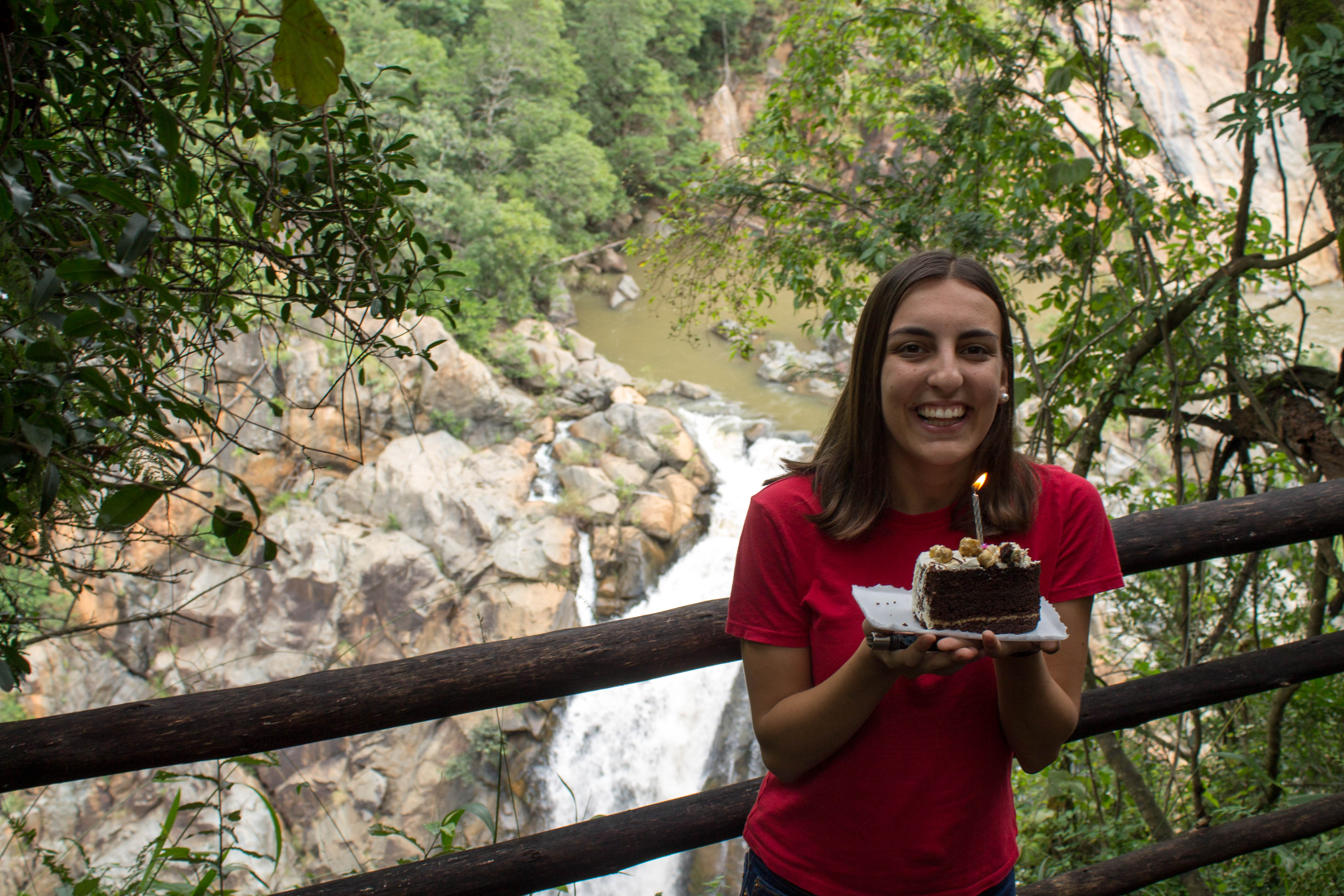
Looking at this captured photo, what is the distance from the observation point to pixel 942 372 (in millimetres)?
1114

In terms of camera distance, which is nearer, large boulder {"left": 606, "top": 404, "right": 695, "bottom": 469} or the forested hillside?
large boulder {"left": 606, "top": 404, "right": 695, "bottom": 469}

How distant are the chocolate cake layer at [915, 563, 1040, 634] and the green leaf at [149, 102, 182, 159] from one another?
97cm

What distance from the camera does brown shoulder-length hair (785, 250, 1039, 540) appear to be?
117cm

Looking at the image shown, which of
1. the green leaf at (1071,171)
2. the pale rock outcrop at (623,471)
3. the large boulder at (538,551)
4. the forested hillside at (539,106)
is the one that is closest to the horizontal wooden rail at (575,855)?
the green leaf at (1071,171)

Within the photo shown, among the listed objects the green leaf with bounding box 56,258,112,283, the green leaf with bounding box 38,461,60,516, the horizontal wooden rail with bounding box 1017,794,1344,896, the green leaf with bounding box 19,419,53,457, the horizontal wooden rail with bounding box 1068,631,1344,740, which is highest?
the green leaf with bounding box 56,258,112,283

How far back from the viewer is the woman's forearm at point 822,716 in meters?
0.97

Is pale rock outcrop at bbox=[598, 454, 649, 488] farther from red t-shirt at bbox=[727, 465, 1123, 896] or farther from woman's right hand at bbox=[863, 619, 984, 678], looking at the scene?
woman's right hand at bbox=[863, 619, 984, 678]

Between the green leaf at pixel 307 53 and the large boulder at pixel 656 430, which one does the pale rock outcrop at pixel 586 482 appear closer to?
the large boulder at pixel 656 430

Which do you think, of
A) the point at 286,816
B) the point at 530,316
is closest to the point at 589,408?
the point at 530,316

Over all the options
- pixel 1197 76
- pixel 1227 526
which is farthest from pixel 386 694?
pixel 1197 76

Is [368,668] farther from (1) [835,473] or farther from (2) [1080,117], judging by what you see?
(2) [1080,117]

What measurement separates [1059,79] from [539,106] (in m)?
14.9

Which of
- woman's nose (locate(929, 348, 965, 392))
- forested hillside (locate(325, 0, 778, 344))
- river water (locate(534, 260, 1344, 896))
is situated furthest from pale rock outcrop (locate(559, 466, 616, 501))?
woman's nose (locate(929, 348, 965, 392))

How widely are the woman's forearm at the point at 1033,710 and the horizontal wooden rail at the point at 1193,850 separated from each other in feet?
2.96
